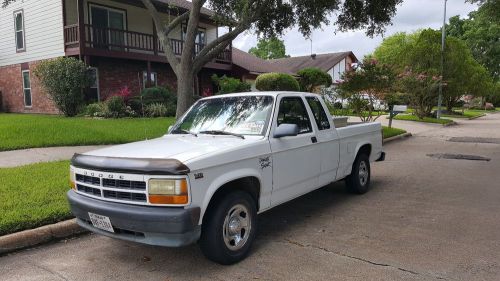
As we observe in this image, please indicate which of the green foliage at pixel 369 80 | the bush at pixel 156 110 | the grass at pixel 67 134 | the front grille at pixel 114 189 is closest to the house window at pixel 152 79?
the bush at pixel 156 110

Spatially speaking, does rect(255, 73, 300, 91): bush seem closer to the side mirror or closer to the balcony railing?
the balcony railing

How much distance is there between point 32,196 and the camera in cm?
596

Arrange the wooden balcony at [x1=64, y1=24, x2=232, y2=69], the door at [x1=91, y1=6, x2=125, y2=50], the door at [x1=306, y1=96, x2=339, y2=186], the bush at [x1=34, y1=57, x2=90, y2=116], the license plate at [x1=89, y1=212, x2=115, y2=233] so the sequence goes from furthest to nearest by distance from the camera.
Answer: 1. the door at [x1=91, y1=6, x2=125, y2=50]
2. the wooden balcony at [x1=64, y1=24, x2=232, y2=69]
3. the bush at [x1=34, y1=57, x2=90, y2=116]
4. the door at [x1=306, y1=96, x2=339, y2=186]
5. the license plate at [x1=89, y1=212, x2=115, y2=233]

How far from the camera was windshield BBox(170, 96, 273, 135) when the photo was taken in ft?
16.4

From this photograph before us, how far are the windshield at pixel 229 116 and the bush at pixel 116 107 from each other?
11.8m

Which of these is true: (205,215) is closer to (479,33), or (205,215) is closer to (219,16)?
(219,16)

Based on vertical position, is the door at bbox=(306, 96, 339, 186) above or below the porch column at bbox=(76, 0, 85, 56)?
below

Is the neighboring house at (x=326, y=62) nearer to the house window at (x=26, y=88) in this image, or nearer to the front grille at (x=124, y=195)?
the house window at (x=26, y=88)

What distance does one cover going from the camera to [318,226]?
5406 millimetres

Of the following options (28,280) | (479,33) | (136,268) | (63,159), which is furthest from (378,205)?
(479,33)

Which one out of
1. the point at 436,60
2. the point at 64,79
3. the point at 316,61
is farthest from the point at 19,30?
the point at 316,61

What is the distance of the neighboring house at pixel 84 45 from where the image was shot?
61.6 ft

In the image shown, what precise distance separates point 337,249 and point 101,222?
2402 millimetres

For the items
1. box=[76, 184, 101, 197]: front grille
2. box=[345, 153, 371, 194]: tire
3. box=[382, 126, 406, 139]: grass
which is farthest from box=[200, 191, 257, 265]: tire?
box=[382, 126, 406, 139]: grass
